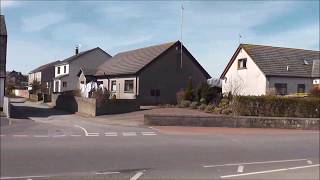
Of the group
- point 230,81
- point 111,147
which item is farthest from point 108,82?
point 111,147

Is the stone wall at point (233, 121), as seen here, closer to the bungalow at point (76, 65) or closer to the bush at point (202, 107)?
the bush at point (202, 107)

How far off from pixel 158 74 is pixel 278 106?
50.1 feet

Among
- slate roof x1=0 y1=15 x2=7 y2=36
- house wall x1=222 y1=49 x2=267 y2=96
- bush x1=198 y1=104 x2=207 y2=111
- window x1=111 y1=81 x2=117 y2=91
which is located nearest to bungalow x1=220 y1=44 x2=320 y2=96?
house wall x1=222 y1=49 x2=267 y2=96

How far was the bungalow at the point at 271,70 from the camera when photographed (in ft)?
149

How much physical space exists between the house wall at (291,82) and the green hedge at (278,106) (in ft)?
41.6

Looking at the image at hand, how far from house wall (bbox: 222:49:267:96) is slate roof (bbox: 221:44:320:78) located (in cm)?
58

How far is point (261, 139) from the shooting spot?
21.8m

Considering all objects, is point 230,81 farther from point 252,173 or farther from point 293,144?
point 252,173

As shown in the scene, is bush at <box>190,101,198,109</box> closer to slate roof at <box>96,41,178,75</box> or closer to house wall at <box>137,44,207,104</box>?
house wall at <box>137,44,207,104</box>

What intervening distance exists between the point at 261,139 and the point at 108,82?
3027 cm

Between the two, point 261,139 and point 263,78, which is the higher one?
point 263,78

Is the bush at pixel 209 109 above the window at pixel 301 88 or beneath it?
beneath

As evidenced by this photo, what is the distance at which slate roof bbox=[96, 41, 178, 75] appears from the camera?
44.8 m

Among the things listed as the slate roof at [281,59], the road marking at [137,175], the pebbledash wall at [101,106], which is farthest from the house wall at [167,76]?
the road marking at [137,175]
